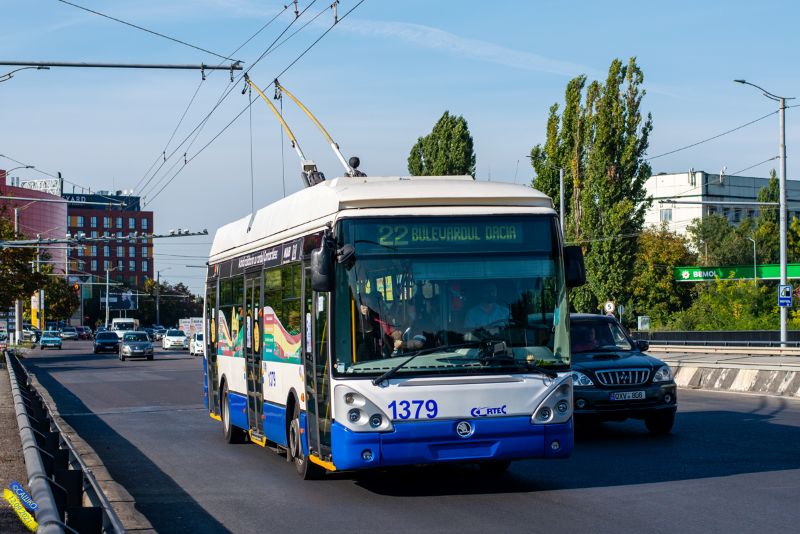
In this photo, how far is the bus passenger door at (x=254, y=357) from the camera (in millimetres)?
14023

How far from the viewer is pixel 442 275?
10539 millimetres

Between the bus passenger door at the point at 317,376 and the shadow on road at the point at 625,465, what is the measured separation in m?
0.82

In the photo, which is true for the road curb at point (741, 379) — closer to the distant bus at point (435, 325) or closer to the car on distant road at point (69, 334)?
Result: the distant bus at point (435, 325)

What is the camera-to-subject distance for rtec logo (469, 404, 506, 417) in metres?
10.3

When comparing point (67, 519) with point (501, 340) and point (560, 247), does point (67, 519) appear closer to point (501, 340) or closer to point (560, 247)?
point (501, 340)

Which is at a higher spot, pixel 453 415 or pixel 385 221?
pixel 385 221

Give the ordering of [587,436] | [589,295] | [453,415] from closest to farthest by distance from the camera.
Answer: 1. [453,415]
2. [587,436]
3. [589,295]

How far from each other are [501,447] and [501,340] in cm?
94

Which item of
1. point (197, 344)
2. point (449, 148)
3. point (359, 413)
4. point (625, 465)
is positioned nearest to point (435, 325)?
point (359, 413)

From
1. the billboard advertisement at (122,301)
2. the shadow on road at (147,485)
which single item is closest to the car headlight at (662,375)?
the shadow on road at (147,485)

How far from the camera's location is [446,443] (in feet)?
33.8

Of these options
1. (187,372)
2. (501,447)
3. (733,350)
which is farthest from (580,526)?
(733,350)

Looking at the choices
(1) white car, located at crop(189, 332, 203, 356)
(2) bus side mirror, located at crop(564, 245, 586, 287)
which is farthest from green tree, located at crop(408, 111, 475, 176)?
(2) bus side mirror, located at crop(564, 245, 586, 287)

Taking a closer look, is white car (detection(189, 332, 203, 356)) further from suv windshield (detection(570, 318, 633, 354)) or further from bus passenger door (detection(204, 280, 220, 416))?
suv windshield (detection(570, 318, 633, 354))
